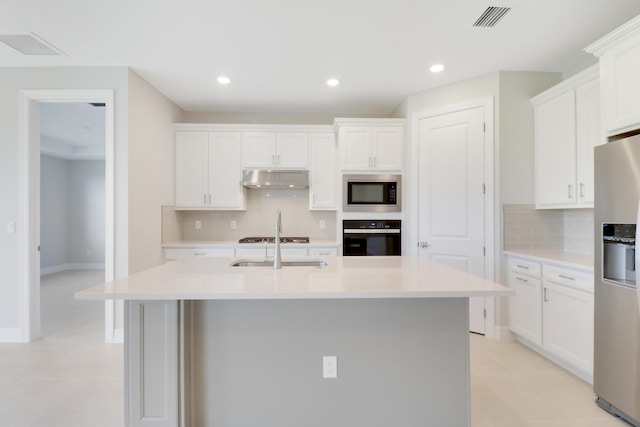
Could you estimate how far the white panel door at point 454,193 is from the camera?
3.42 metres

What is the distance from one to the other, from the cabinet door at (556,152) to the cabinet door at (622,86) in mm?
683

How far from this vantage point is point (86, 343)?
326 cm

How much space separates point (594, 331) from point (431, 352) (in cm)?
120

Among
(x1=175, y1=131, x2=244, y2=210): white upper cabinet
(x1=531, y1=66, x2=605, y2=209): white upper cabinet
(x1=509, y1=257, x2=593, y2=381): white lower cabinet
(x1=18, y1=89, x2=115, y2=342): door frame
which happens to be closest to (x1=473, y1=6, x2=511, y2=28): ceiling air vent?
(x1=531, y1=66, x2=605, y2=209): white upper cabinet

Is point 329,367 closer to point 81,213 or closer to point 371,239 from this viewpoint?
point 371,239

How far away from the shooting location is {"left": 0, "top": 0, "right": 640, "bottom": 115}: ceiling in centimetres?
232

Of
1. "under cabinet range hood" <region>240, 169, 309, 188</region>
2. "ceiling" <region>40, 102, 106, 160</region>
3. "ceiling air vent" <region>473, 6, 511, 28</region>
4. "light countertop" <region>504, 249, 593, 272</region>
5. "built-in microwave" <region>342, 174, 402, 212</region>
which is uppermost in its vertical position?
"ceiling" <region>40, 102, 106, 160</region>

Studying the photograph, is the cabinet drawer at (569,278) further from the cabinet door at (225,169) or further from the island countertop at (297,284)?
the cabinet door at (225,169)

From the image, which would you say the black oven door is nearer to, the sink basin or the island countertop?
the sink basin

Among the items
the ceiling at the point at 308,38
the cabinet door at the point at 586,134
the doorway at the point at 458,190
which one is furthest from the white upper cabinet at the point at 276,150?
the cabinet door at the point at 586,134

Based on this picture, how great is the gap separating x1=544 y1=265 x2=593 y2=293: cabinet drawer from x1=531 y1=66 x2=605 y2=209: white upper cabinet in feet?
1.96

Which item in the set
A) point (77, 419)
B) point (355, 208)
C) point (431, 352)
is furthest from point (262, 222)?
point (431, 352)

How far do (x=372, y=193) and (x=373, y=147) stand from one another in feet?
1.86

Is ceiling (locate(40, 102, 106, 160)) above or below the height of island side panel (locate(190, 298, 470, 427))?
above
